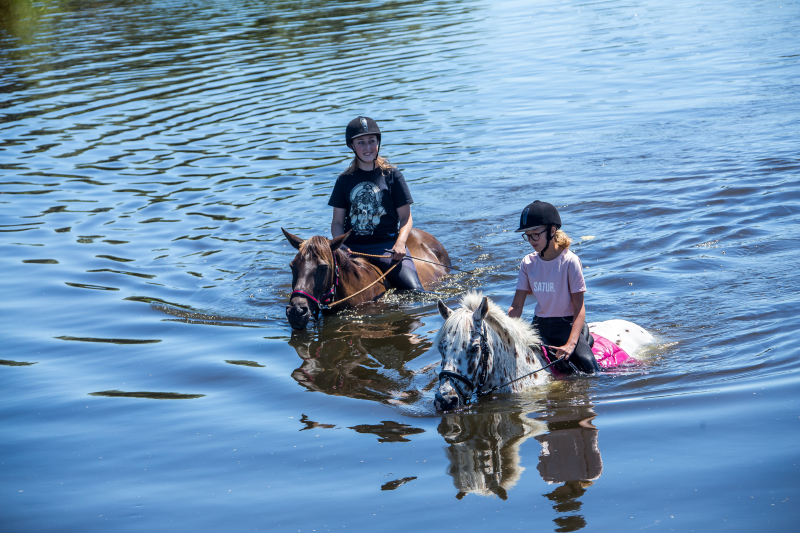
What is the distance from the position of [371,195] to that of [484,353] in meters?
4.06

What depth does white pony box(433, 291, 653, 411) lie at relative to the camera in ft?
18.7

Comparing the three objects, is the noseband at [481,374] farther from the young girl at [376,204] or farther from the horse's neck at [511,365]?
the young girl at [376,204]

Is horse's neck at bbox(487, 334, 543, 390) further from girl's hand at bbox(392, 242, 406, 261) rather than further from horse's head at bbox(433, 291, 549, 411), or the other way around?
girl's hand at bbox(392, 242, 406, 261)

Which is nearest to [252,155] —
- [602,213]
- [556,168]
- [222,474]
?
[556,168]

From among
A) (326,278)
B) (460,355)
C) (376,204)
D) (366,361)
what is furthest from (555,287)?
(376,204)

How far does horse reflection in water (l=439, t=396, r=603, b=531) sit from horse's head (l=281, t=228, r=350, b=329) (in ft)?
8.91

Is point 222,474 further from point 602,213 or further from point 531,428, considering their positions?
point 602,213

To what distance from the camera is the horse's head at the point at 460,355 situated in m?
5.68

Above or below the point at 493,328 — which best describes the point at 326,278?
below

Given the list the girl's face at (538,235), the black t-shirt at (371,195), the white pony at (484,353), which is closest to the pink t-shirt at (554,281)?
the girl's face at (538,235)

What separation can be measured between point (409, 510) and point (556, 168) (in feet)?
35.9

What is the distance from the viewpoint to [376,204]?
374 inches

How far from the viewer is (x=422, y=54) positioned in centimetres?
2709

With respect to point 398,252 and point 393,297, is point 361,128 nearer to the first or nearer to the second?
point 398,252
